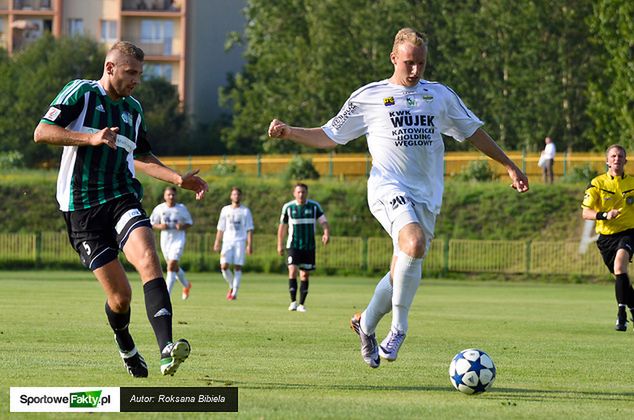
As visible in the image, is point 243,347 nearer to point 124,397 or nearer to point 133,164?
point 133,164

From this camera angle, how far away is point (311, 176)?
54.0m

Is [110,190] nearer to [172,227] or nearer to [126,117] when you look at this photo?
[126,117]

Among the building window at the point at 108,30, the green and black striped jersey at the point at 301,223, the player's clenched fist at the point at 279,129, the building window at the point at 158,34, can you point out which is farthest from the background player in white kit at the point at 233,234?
the building window at the point at 108,30

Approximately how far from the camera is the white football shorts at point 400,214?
10320 millimetres

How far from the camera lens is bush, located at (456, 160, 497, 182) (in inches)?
2009

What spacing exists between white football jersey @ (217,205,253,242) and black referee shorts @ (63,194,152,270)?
1727 centimetres

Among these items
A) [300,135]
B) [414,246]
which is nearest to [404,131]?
[300,135]

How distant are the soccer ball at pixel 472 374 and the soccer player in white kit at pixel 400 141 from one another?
84 cm

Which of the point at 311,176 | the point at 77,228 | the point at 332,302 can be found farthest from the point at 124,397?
the point at 311,176

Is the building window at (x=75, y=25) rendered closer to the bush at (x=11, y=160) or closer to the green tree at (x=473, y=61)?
the bush at (x=11, y=160)

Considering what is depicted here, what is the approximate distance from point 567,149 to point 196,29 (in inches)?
1008

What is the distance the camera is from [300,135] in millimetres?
10406

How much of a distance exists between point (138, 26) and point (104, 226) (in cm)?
7158

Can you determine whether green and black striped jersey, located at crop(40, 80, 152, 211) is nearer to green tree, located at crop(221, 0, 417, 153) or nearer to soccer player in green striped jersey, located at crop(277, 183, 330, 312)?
soccer player in green striped jersey, located at crop(277, 183, 330, 312)
